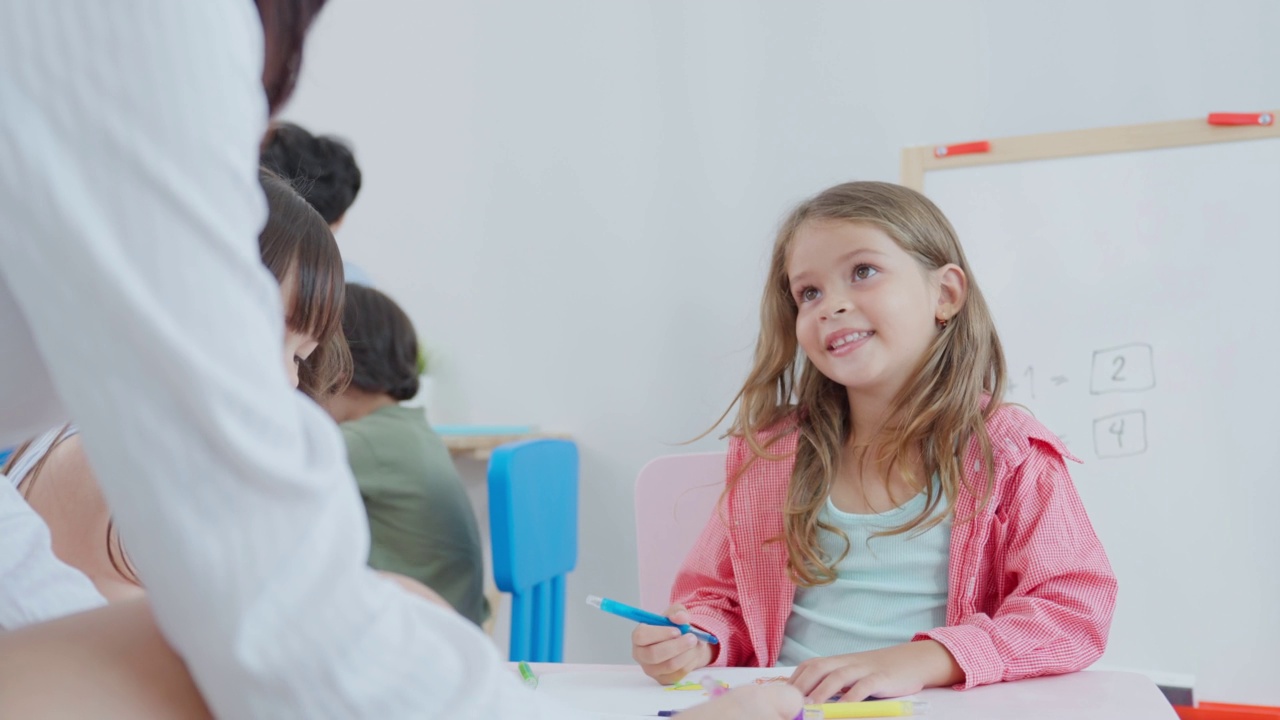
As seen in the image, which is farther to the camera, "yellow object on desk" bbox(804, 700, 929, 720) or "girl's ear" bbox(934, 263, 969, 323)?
"girl's ear" bbox(934, 263, 969, 323)

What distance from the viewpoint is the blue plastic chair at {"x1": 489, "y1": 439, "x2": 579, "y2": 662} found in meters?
1.50

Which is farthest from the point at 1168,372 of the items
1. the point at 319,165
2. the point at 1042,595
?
the point at 319,165

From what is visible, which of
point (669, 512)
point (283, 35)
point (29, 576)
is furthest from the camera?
point (669, 512)

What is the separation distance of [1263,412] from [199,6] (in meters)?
1.68

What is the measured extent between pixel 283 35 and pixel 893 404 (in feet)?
3.30

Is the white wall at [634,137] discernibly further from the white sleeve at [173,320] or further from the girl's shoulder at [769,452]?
the white sleeve at [173,320]

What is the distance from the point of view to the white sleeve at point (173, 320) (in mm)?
365

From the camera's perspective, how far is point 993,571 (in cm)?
121

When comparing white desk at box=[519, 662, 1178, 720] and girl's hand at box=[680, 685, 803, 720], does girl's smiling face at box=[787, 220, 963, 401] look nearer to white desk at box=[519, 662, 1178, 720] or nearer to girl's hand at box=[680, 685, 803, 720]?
white desk at box=[519, 662, 1178, 720]

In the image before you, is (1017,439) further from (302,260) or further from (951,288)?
(302,260)

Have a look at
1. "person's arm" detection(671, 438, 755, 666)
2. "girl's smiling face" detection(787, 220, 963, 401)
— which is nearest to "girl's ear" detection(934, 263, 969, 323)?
"girl's smiling face" detection(787, 220, 963, 401)

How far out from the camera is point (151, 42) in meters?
0.37

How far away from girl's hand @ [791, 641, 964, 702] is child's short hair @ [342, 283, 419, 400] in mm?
1080

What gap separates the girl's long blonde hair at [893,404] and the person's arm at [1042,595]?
0.05 m
